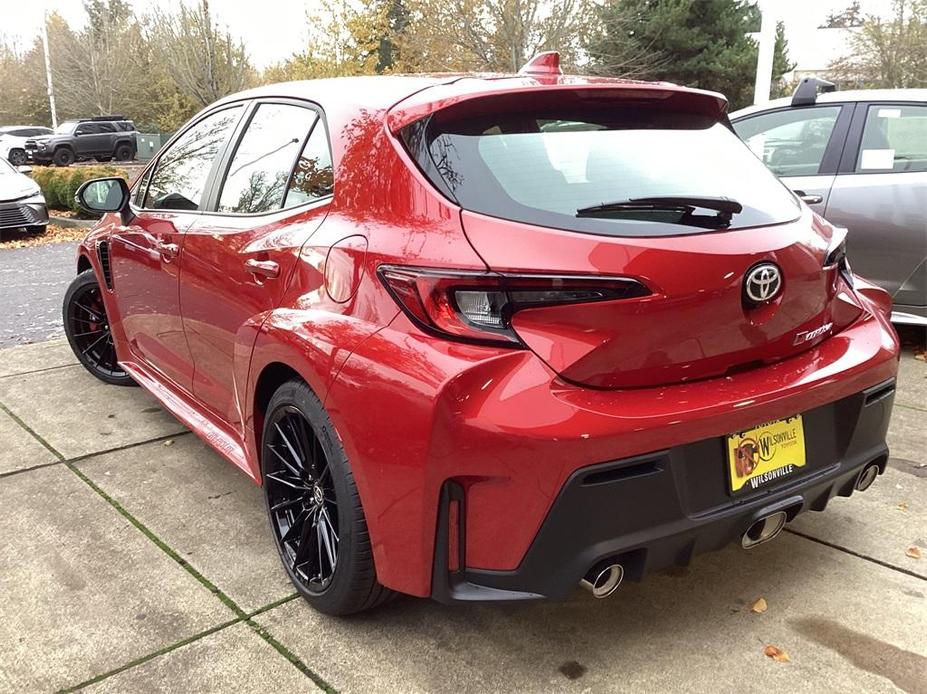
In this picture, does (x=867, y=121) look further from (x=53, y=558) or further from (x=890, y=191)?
(x=53, y=558)

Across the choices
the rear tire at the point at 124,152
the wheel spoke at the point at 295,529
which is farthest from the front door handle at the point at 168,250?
the rear tire at the point at 124,152

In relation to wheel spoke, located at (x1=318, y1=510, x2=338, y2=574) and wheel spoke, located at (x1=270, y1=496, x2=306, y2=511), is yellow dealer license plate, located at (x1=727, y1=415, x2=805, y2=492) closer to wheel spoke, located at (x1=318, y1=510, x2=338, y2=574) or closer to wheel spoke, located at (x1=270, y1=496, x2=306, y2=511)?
wheel spoke, located at (x1=318, y1=510, x2=338, y2=574)

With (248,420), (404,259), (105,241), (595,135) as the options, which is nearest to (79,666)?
(248,420)

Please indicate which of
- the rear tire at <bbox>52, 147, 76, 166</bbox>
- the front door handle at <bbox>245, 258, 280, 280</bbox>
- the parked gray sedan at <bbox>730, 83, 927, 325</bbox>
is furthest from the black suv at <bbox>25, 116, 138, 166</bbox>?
the front door handle at <bbox>245, 258, 280, 280</bbox>

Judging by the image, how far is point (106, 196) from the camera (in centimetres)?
403

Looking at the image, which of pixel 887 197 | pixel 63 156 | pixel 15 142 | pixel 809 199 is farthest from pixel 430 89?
pixel 15 142

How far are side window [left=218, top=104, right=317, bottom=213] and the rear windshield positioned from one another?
676 mm

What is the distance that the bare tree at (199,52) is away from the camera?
2336 cm

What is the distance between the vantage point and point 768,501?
2197mm

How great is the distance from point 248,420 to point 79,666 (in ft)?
2.91

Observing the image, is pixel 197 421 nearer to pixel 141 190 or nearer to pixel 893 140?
pixel 141 190

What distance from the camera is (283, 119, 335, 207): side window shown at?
2504 mm

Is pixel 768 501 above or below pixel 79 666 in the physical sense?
above

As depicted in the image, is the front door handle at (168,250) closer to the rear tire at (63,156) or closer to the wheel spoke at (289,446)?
the wheel spoke at (289,446)
